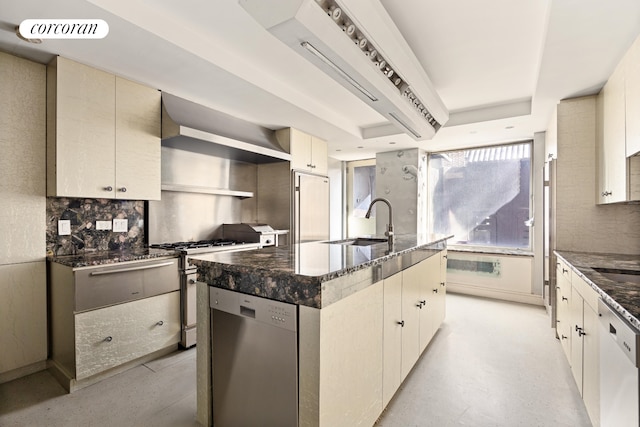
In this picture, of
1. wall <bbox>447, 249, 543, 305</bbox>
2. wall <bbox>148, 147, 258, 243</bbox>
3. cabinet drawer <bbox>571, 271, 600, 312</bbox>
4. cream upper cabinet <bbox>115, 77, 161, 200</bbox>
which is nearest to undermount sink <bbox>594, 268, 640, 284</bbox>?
cabinet drawer <bbox>571, 271, 600, 312</bbox>

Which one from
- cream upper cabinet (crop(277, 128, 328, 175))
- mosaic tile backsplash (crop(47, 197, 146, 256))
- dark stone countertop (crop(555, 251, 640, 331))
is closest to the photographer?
dark stone countertop (crop(555, 251, 640, 331))

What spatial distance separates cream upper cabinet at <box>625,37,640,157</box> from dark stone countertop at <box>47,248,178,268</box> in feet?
11.4

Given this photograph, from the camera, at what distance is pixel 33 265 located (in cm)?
221

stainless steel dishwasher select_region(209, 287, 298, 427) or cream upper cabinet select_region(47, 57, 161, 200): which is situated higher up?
cream upper cabinet select_region(47, 57, 161, 200)

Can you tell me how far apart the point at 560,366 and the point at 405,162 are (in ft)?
11.3

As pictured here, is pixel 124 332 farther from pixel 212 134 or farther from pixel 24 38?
pixel 24 38

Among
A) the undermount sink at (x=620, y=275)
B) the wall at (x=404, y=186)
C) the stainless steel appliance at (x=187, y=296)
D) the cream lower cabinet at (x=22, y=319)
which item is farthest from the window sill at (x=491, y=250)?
the cream lower cabinet at (x=22, y=319)

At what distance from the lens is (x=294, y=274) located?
1.21m

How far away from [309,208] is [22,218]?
2.81 m

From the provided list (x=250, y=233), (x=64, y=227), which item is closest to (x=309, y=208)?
(x=250, y=233)

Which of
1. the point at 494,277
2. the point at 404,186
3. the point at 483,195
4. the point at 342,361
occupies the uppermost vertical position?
the point at 404,186

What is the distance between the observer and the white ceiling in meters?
1.71

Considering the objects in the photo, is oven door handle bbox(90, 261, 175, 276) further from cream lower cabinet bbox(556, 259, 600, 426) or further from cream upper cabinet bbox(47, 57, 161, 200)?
cream lower cabinet bbox(556, 259, 600, 426)

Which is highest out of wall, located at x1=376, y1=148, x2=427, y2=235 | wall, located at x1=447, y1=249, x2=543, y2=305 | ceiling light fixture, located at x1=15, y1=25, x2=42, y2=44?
ceiling light fixture, located at x1=15, y1=25, x2=42, y2=44
